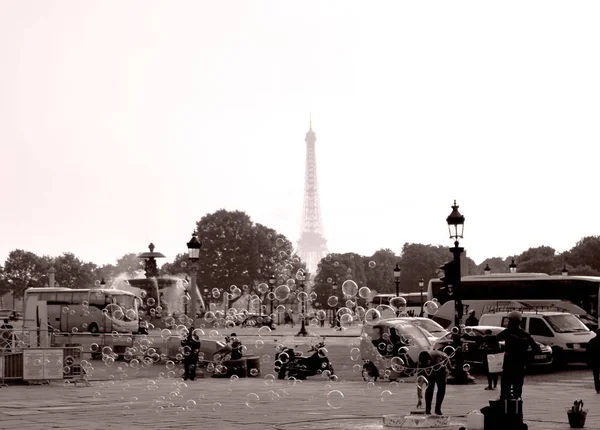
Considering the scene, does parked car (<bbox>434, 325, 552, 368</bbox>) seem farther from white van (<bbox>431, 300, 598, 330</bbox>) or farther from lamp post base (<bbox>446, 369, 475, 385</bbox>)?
white van (<bbox>431, 300, 598, 330</bbox>)

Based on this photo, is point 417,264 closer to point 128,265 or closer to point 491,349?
point 128,265

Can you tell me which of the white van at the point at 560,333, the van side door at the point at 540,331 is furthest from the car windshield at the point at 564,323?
the van side door at the point at 540,331

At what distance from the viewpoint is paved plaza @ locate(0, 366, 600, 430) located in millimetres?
17031

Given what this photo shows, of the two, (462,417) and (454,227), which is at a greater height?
(454,227)

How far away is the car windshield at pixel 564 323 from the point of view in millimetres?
32566

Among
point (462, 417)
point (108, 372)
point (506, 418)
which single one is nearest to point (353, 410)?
point (462, 417)

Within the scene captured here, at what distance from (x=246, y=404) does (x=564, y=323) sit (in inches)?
597

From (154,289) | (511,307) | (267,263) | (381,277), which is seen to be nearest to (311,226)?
(381,277)

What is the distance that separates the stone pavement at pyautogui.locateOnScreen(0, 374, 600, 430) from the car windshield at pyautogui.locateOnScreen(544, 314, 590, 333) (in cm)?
476

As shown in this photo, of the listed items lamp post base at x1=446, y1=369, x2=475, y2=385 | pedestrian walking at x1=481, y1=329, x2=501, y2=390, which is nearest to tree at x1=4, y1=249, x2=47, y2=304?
pedestrian walking at x1=481, y1=329, x2=501, y2=390

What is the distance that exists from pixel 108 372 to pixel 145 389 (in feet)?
29.6

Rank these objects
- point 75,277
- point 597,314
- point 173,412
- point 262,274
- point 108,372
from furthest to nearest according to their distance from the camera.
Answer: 1. point 75,277
2. point 262,274
3. point 597,314
4. point 108,372
5. point 173,412

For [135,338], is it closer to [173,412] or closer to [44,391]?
[44,391]

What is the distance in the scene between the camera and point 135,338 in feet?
148
